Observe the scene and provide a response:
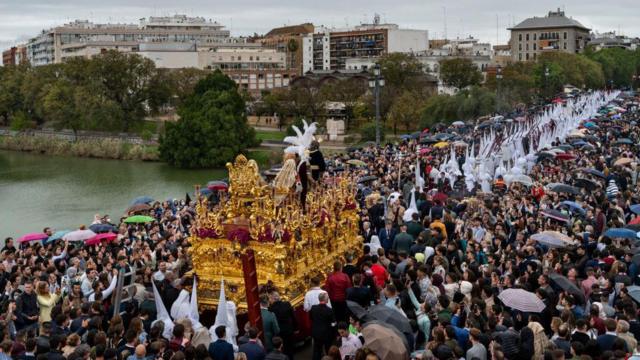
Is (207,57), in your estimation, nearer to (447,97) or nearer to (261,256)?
(447,97)

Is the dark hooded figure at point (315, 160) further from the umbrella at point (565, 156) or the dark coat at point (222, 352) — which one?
the umbrella at point (565, 156)

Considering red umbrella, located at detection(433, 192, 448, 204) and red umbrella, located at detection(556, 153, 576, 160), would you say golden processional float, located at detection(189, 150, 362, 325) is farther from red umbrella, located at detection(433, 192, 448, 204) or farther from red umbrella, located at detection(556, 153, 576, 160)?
red umbrella, located at detection(556, 153, 576, 160)

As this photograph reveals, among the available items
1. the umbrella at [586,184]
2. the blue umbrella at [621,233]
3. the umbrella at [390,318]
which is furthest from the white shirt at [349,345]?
the umbrella at [586,184]

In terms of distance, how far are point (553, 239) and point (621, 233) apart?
139 cm

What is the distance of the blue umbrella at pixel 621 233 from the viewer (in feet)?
50.2

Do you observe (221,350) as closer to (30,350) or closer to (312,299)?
(312,299)

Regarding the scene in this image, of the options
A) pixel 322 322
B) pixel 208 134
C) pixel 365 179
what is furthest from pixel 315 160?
pixel 208 134

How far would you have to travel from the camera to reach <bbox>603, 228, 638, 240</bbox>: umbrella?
50.2ft

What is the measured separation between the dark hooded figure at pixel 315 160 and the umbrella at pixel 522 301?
5738 mm

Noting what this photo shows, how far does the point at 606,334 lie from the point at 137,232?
13.2 m

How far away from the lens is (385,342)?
31.8ft

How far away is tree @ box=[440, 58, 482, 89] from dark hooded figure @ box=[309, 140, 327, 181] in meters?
78.4

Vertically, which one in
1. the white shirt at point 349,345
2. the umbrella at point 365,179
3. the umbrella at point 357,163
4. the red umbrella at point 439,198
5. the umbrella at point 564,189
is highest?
the umbrella at point 357,163

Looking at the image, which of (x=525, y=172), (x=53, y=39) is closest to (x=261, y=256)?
(x=525, y=172)
